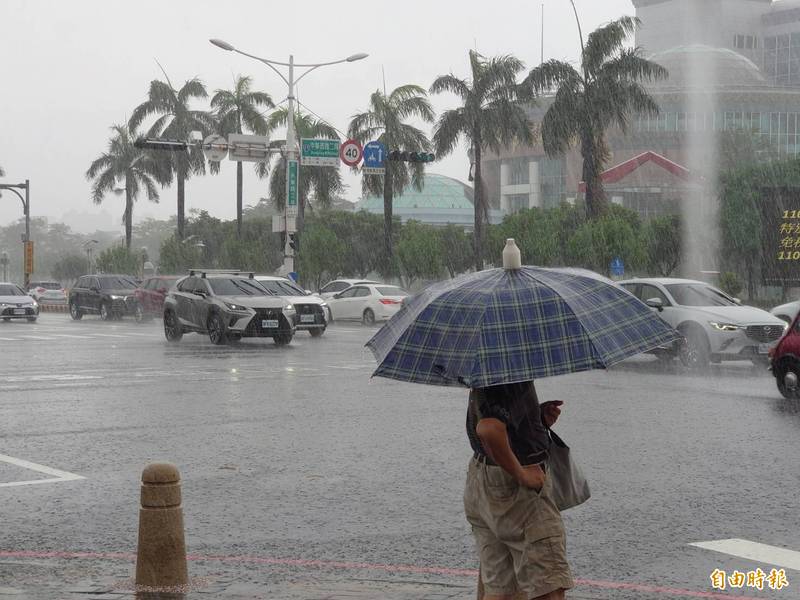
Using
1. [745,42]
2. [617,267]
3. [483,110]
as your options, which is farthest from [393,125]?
[745,42]

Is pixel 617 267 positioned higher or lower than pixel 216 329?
higher

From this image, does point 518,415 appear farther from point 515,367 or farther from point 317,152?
point 317,152

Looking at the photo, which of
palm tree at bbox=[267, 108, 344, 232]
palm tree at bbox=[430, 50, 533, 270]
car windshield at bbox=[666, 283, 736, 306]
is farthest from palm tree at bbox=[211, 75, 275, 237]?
car windshield at bbox=[666, 283, 736, 306]

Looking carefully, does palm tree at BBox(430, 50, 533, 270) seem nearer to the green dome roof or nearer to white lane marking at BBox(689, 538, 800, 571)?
white lane marking at BBox(689, 538, 800, 571)

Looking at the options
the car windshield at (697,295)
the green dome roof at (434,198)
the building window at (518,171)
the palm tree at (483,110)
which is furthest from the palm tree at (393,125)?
the building window at (518,171)

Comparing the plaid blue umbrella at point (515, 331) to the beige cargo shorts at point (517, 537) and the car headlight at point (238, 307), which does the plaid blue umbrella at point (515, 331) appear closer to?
the beige cargo shorts at point (517, 537)

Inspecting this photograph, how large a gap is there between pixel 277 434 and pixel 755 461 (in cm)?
460

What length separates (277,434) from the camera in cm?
1197

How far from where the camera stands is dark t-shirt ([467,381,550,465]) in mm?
4469

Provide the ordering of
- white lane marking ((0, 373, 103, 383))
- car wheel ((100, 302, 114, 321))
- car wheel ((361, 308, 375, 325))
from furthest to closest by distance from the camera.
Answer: car wheel ((100, 302, 114, 321))
car wheel ((361, 308, 375, 325))
white lane marking ((0, 373, 103, 383))

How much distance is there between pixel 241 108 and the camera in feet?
205

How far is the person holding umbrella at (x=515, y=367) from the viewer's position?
4355 mm

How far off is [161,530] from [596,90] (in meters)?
40.6

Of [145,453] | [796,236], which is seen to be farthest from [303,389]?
[796,236]
